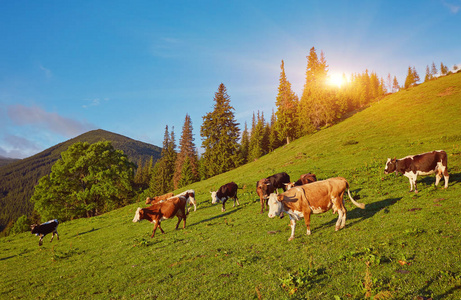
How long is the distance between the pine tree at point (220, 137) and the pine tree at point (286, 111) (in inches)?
522

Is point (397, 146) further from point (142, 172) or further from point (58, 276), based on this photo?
point (142, 172)

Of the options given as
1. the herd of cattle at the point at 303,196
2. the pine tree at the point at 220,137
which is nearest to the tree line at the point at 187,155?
the pine tree at the point at 220,137

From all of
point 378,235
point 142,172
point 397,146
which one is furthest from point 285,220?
point 142,172

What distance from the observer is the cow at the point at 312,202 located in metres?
9.74

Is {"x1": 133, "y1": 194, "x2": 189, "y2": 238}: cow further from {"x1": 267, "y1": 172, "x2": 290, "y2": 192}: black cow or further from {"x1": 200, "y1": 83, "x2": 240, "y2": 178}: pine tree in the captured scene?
{"x1": 200, "y1": 83, "x2": 240, "y2": 178}: pine tree

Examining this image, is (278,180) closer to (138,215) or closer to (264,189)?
(264,189)

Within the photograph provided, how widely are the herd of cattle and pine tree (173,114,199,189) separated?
109ft

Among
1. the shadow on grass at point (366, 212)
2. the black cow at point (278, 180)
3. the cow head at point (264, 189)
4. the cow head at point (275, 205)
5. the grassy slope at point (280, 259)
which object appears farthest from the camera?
the black cow at point (278, 180)

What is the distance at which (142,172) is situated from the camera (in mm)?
101938

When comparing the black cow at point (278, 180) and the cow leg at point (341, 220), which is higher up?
the black cow at point (278, 180)

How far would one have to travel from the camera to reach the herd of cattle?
9.80 metres

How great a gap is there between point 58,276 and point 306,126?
2213 inches

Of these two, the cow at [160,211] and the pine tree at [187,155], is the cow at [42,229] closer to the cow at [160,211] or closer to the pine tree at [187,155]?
the cow at [160,211]

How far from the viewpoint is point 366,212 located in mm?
11602
